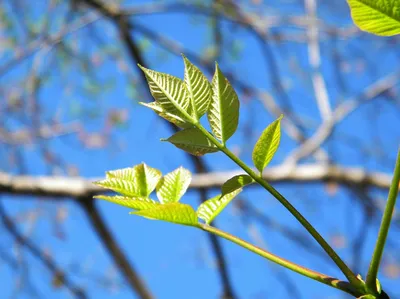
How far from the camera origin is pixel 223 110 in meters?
0.42

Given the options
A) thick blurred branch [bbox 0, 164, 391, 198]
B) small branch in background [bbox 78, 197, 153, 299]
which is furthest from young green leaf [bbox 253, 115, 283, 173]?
small branch in background [bbox 78, 197, 153, 299]

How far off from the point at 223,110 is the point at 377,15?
0.14 metres

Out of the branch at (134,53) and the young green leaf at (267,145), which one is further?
the branch at (134,53)

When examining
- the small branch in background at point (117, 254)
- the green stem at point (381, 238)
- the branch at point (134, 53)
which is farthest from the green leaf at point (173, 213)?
the branch at point (134, 53)

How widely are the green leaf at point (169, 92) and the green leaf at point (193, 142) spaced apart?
0.04 ft

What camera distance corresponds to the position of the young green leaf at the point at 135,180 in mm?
461

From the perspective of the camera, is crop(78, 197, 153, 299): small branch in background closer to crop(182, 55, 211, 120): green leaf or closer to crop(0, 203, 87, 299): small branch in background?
crop(0, 203, 87, 299): small branch in background

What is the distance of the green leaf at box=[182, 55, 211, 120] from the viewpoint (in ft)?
1.36

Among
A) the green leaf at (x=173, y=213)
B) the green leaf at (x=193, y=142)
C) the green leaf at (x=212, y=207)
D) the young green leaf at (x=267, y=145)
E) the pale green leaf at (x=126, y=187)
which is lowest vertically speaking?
the green leaf at (x=173, y=213)

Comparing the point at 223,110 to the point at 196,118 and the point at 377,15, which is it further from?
the point at 377,15

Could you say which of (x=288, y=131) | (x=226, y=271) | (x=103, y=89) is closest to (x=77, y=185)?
(x=226, y=271)

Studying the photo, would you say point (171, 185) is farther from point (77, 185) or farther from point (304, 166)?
point (304, 166)

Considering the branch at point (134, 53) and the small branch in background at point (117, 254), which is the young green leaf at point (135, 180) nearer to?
the small branch in background at point (117, 254)

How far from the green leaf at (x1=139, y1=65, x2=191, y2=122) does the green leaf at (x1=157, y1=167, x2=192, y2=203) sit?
8cm
